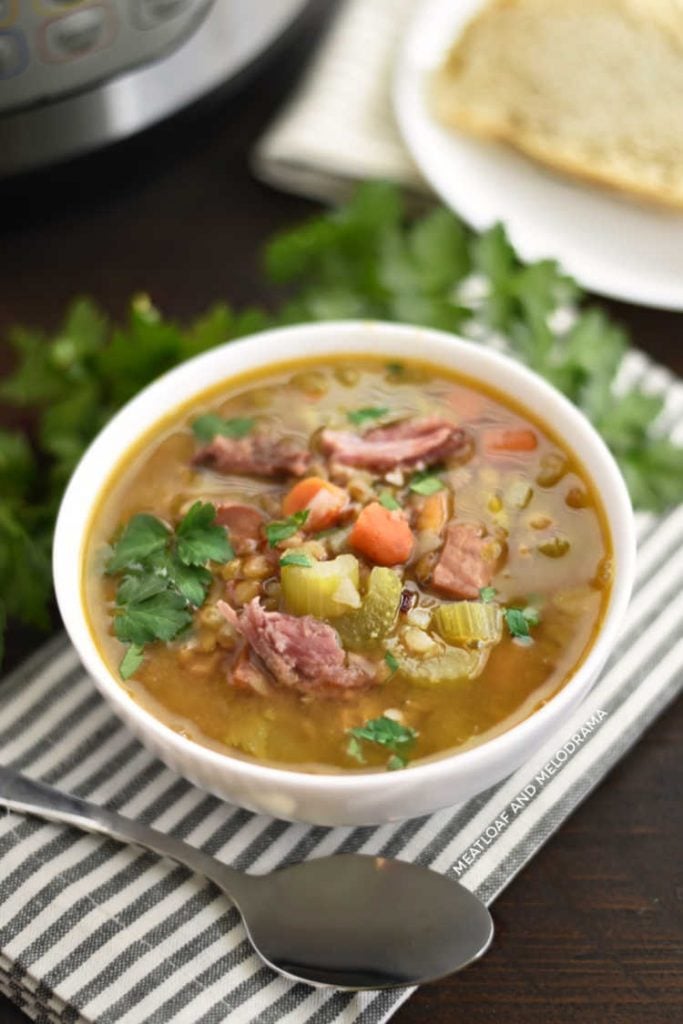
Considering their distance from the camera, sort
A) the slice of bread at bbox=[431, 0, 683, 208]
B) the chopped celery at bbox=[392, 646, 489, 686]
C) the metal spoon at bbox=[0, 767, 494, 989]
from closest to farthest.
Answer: the metal spoon at bbox=[0, 767, 494, 989] → the chopped celery at bbox=[392, 646, 489, 686] → the slice of bread at bbox=[431, 0, 683, 208]

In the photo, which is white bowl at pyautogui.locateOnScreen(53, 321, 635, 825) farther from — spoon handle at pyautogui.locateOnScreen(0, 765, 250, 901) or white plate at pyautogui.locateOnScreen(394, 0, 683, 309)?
white plate at pyautogui.locateOnScreen(394, 0, 683, 309)

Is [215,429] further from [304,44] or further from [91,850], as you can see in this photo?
[304,44]

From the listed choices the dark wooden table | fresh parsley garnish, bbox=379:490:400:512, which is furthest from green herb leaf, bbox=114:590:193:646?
the dark wooden table

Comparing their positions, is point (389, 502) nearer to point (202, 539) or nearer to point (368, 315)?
point (202, 539)

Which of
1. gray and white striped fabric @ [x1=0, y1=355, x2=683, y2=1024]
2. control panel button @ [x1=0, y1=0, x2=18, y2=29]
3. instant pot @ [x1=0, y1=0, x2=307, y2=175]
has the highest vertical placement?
control panel button @ [x1=0, y1=0, x2=18, y2=29]

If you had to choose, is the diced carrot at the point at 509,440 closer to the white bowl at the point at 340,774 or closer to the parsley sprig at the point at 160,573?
the white bowl at the point at 340,774

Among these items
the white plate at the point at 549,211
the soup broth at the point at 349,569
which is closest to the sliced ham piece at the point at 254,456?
the soup broth at the point at 349,569

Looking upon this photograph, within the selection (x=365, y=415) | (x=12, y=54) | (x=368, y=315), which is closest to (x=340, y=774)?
(x=365, y=415)
